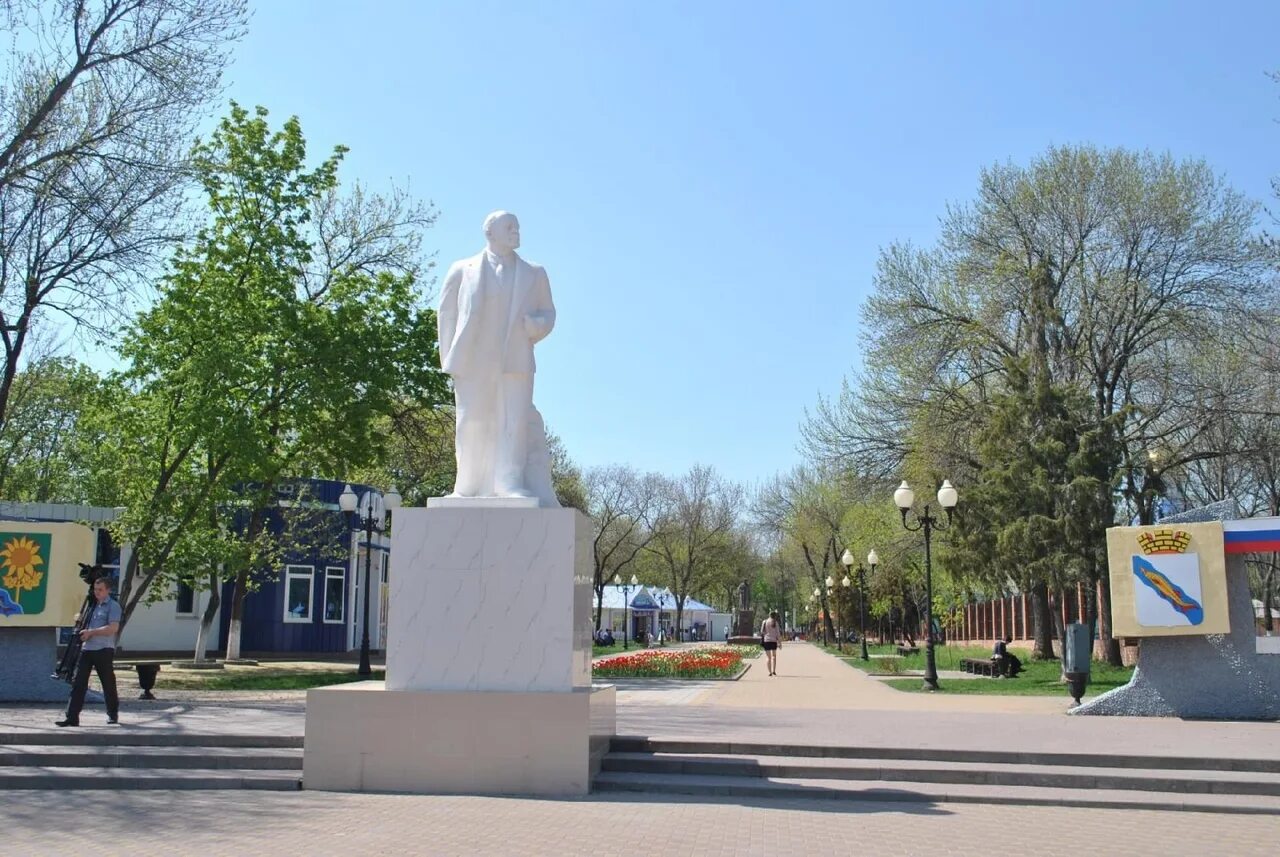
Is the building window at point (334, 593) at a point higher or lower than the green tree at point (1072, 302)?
lower

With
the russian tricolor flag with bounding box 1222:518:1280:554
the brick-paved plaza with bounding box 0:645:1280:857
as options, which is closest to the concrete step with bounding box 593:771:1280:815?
the brick-paved plaza with bounding box 0:645:1280:857

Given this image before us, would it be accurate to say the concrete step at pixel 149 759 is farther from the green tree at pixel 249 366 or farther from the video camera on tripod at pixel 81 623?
the green tree at pixel 249 366

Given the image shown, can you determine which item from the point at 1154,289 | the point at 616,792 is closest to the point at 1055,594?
the point at 1154,289

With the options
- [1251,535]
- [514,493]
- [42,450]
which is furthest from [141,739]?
[42,450]

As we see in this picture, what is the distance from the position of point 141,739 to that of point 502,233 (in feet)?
20.4

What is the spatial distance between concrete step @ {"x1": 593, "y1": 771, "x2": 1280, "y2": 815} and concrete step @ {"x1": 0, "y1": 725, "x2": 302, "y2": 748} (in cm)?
350

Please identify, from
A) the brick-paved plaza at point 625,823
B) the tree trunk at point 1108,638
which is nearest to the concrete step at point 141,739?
the brick-paved plaza at point 625,823

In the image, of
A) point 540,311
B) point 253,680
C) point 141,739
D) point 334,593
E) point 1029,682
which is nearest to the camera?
point 540,311

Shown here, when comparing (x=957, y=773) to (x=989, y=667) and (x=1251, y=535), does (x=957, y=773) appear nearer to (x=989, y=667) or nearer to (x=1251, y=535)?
(x=1251, y=535)

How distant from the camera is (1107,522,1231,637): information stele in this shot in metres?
15.9

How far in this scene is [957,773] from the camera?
10.1 meters

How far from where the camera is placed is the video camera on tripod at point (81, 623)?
1317 cm

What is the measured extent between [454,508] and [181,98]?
11.3m

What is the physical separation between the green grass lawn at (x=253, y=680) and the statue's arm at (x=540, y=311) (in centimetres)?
1108
